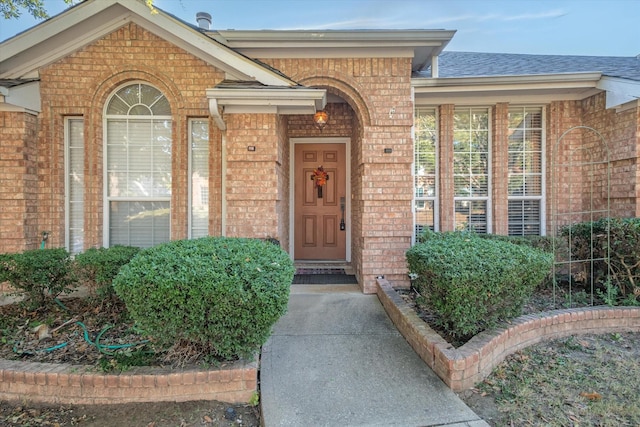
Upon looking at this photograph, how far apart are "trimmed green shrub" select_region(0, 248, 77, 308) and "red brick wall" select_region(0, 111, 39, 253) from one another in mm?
964

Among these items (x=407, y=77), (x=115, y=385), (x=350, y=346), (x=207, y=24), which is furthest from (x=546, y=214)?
(x=207, y=24)

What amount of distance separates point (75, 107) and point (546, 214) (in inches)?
308

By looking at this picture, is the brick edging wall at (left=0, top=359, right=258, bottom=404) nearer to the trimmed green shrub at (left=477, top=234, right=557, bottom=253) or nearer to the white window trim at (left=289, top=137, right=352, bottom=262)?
the white window trim at (left=289, top=137, right=352, bottom=262)

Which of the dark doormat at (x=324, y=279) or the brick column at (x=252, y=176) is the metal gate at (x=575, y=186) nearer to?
the dark doormat at (x=324, y=279)

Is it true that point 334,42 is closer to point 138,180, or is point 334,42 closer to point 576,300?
point 138,180

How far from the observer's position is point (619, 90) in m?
4.95

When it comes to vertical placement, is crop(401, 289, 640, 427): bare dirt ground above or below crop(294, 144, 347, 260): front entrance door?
below

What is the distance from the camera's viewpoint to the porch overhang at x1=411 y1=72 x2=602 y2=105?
16.9 feet

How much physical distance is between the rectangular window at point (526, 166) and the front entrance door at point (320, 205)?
306 cm

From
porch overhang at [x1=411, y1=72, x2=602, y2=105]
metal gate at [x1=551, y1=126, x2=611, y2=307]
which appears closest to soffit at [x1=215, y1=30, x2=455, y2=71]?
porch overhang at [x1=411, y1=72, x2=602, y2=105]

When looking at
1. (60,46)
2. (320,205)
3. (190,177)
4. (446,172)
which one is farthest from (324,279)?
(60,46)

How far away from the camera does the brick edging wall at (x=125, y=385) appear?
8.34 ft

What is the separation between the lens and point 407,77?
4.94 metres

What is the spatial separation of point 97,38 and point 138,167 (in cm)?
192
